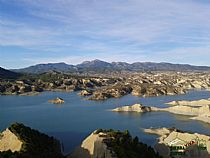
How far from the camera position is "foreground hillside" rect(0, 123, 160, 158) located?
20.2 m

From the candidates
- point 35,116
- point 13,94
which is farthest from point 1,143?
point 13,94

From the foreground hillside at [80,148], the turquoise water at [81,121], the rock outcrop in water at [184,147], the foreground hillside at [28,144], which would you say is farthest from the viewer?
the turquoise water at [81,121]

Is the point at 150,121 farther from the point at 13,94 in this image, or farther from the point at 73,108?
the point at 13,94

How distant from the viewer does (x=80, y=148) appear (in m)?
23.9

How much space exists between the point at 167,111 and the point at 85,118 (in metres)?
12.3

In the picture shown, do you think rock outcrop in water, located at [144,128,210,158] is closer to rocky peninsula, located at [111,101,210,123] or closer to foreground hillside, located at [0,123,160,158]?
foreground hillside, located at [0,123,160,158]

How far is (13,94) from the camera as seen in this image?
88.5 metres

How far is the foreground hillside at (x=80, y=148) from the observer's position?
2025 centimetres

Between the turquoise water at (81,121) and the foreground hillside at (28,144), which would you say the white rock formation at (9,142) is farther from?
the turquoise water at (81,121)

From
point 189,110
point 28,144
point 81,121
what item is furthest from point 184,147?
point 189,110

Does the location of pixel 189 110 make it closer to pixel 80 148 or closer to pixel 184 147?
pixel 184 147

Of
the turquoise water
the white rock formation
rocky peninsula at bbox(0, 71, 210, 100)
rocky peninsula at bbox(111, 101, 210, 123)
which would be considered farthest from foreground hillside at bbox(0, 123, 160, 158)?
rocky peninsula at bbox(0, 71, 210, 100)

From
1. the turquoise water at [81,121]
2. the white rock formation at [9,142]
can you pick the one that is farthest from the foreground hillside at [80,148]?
the turquoise water at [81,121]

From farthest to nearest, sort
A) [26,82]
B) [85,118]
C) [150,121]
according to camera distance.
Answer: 1. [26,82]
2. [85,118]
3. [150,121]
